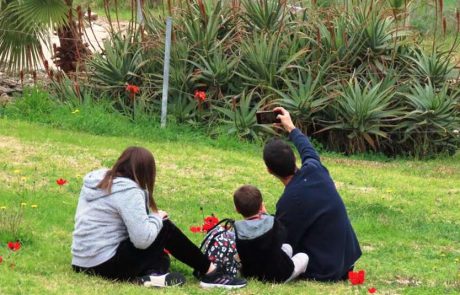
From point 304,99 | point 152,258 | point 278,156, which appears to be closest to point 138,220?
point 152,258

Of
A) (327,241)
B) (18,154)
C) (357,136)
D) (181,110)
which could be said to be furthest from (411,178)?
(327,241)


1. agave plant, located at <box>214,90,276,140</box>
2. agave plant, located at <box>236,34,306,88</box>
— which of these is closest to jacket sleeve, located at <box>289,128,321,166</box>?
agave plant, located at <box>214,90,276,140</box>

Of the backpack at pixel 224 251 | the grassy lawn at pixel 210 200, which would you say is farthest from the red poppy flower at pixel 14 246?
the backpack at pixel 224 251

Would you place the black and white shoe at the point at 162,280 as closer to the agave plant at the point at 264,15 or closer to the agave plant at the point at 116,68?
the agave plant at the point at 116,68

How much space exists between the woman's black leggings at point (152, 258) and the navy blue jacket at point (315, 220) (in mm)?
678

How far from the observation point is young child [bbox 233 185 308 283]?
6.56 m

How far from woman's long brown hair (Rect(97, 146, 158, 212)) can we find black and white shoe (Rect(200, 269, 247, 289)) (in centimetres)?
65

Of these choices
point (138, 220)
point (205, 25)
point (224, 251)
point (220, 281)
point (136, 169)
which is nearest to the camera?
point (138, 220)

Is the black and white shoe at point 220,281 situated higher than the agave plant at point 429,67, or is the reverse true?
the agave plant at point 429,67

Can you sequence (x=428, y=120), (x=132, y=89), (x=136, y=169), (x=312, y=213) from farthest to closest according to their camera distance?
(x=428, y=120) < (x=132, y=89) < (x=312, y=213) < (x=136, y=169)

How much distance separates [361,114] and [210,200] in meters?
4.46

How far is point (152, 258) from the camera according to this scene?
21.4 feet

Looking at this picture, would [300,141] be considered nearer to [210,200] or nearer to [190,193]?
[210,200]

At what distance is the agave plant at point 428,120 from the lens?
14.0 meters
